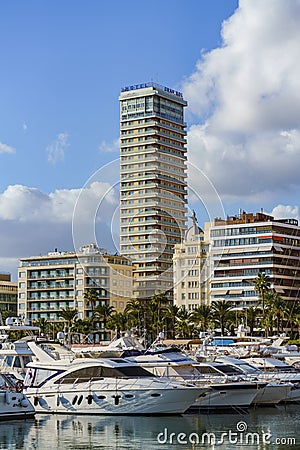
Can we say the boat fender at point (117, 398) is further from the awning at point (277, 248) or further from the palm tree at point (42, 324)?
the awning at point (277, 248)

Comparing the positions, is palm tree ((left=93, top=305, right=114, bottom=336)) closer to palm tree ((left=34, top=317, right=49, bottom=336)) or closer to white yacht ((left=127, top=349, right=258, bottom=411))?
palm tree ((left=34, top=317, right=49, bottom=336))

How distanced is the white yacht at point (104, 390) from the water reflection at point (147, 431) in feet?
1.73

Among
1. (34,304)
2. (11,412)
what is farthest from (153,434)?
(34,304)

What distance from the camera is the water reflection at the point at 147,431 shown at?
33.6 metres

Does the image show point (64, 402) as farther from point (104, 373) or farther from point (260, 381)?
point (260, 381)

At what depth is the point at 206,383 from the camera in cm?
4438

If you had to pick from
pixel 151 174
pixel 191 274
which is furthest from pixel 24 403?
pixel 151 174

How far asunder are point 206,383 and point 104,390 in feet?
19.4

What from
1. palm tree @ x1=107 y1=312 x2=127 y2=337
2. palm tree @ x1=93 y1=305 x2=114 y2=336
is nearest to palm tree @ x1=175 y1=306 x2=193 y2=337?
palm tree @ x1=107 y1=312 x2=127 y2=337

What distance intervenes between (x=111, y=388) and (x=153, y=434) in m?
5.78

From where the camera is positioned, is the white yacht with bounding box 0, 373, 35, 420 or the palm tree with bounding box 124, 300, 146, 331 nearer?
the white yacht with bounding box 0, 373, 35, 420

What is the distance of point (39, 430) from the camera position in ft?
124

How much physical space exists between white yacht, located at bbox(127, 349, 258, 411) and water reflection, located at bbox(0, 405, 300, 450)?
945 millimetres

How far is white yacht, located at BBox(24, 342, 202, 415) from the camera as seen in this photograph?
41219 millimetres
